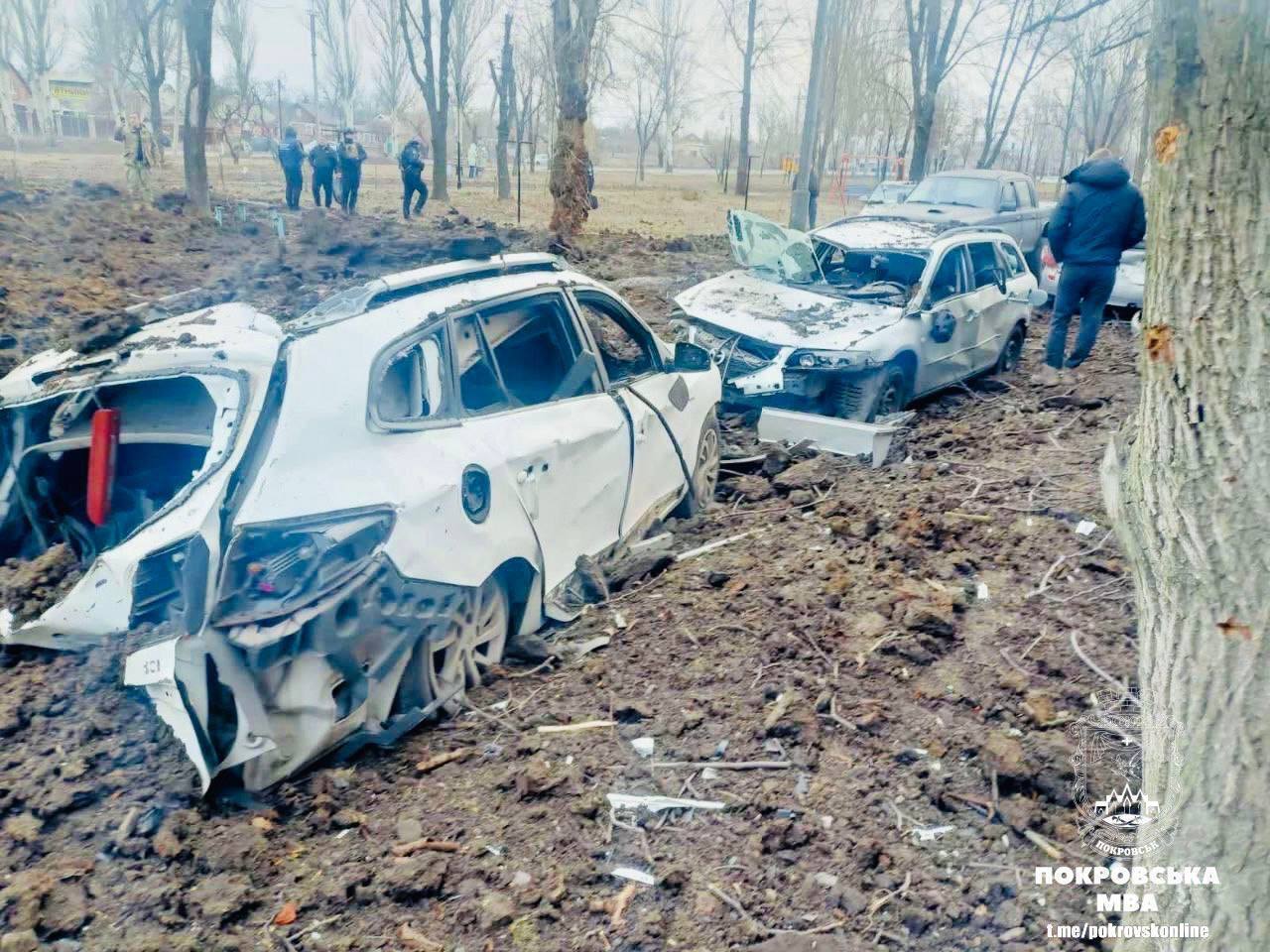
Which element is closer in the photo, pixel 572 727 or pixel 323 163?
pixel 572 727

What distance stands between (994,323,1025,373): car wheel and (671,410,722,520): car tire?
16.7 ft

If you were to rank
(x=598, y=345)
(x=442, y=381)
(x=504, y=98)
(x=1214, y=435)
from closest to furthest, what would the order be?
(x=1214, y=435)
(x=442, y=381)
(x=598, y=345)
(x=504, y=98)

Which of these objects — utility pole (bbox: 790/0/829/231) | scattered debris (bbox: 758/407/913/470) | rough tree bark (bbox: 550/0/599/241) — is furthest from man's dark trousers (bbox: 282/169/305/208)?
scattered debris (bbox: 758/407/913/470)

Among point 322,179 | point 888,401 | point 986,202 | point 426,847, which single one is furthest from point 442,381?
point 322,179

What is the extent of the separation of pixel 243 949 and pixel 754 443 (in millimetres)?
5698

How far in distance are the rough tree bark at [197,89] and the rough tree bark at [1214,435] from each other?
20.3m

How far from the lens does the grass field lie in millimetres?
26344

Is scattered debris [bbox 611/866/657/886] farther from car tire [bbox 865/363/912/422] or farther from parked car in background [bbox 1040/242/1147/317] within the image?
parked car in background [bbox 1040/242/1147/317]

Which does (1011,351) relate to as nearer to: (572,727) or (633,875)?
(572,727)

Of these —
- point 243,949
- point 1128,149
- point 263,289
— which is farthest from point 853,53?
point 243,949

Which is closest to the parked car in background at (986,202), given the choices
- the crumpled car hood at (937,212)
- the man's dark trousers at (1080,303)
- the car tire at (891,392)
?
the crumpled car hood at (937,212)

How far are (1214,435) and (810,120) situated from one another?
15.8 m

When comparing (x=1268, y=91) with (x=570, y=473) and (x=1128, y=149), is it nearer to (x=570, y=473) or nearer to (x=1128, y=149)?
(x=570, y=473)

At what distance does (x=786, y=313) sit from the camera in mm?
8609
